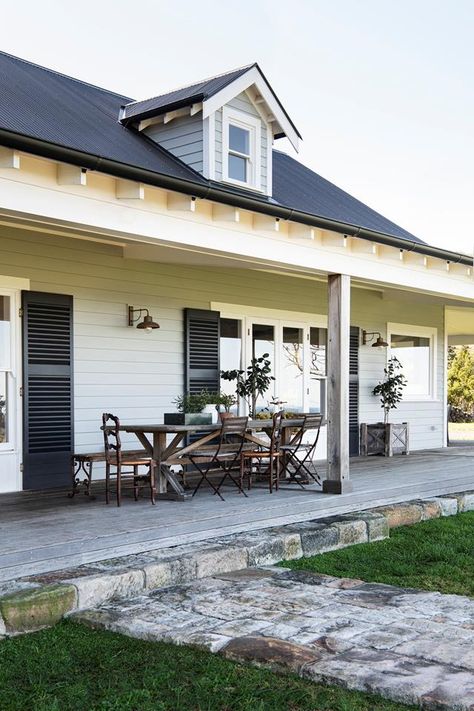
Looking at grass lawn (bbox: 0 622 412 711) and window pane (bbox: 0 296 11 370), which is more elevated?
window pane (bbox: 0 296 11 370)

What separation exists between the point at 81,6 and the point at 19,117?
1045 centimetres

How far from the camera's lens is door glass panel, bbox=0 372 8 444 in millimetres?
7246

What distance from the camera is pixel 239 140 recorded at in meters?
8.87

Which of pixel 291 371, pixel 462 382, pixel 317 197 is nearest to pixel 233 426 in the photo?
pixel 291 371

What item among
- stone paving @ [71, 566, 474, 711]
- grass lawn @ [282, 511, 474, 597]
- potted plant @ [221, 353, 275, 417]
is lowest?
grass lawn @ [282, 511, 474, 597]

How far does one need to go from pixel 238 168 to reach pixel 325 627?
617cm

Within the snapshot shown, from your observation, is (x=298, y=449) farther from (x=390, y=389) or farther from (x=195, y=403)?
(x=390, y=389)

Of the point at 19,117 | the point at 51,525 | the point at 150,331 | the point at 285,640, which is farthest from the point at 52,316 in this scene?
the point at 285,640

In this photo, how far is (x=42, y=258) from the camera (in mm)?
7523

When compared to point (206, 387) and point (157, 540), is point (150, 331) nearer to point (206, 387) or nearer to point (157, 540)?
point (206, 387)

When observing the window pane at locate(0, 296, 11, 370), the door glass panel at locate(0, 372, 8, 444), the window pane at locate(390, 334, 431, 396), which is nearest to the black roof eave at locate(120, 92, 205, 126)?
the window pane at locate(0, 296, 11, 370)

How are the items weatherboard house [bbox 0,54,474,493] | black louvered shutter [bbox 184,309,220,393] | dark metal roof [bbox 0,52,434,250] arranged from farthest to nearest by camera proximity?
black louvered shutter [bbox 184,309,220,393]
weatherboard house [bbox 0,54,474,493]
dark metal roof [bbox 0,52,434,250]

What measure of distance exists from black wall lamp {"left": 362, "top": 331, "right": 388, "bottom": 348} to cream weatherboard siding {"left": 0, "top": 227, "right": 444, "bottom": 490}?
211 centimetres

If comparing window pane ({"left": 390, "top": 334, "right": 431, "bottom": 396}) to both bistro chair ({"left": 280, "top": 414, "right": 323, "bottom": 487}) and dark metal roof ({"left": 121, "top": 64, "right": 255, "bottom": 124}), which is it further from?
dark metal roof ({"left": 121, "top": 64, "right": 255, "bottom": 124})
